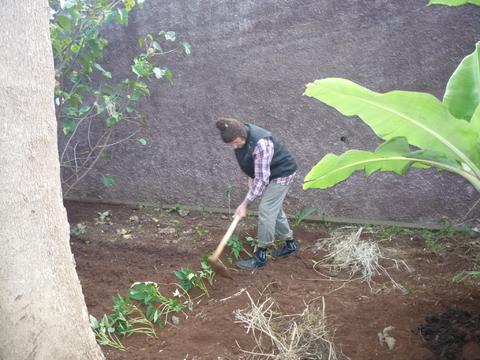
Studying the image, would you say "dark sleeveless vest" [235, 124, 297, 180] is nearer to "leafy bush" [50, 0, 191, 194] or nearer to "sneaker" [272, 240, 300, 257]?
"sneaker" [272, 240, 300, 257]

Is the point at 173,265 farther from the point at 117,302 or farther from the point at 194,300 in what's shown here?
the point at 117,302

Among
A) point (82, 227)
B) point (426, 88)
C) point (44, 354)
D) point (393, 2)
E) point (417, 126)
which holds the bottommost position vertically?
point (82, 227)

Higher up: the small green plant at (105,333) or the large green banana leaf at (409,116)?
the large green banana leaf at (409,116)

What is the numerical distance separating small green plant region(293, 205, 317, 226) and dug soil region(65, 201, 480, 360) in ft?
0.21

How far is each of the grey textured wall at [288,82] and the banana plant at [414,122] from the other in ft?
5.83

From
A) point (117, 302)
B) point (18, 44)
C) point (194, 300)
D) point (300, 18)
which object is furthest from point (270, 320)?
point (300, 18)

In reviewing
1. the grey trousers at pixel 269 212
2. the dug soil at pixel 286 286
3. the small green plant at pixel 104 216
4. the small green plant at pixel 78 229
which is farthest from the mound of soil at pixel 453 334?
the small green plant at pixel 104 216

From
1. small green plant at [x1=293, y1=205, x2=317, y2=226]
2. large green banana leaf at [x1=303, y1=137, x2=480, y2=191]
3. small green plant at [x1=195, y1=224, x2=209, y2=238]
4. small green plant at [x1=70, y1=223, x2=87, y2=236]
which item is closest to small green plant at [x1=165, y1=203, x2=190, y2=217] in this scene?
small green plant at [x1=195, y1=224, x2=209, y2=238]

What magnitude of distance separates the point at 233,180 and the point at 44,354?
10.8ft

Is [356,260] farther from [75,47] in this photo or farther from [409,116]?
[75,47]

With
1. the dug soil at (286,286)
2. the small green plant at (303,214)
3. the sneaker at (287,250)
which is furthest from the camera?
the small green plant at (303,214)

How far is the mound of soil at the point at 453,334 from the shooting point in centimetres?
273

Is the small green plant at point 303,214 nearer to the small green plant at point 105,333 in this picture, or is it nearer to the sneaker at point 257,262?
the sneaker at point 257,262

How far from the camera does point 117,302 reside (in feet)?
11.7
